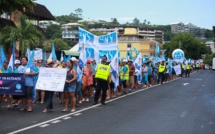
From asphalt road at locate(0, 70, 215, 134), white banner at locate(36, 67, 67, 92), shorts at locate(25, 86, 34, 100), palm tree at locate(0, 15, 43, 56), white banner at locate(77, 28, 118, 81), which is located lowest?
asphalt road at locate(0, 70, 215, 134)

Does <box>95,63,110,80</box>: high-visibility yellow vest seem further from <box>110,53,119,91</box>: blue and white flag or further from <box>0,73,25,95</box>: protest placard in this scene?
<box>0,73,25,95</box>: protest placard

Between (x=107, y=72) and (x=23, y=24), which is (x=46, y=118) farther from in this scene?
(x=23, y=24)

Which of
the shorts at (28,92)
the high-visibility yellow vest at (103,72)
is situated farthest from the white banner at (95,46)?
the shorts at (28,92)

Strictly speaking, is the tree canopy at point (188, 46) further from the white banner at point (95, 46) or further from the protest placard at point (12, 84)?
the protest placard at point (12, 84)

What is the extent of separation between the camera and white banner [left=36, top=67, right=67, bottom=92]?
12212 millimetres

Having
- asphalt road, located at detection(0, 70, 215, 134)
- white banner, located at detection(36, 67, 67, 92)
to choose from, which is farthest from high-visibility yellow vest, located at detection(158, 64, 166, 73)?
white banner, located at detection(36, 67, 67, 92)

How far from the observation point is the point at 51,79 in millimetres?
12422

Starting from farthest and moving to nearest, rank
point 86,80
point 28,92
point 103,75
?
point 86,80, point 103,75, point 28,92

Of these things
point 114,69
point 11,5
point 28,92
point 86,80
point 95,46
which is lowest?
point 28,92

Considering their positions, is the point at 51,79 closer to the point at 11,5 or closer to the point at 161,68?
the point at 11,5

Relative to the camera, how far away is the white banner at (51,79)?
12212mm

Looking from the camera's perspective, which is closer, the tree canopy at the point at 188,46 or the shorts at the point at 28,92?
the shorts at the point at 28,92

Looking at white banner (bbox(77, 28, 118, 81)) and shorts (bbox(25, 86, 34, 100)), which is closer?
shorts (bbox(25, 86, 34, 100))

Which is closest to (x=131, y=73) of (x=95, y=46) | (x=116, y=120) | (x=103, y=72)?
(x=95, y=46)
